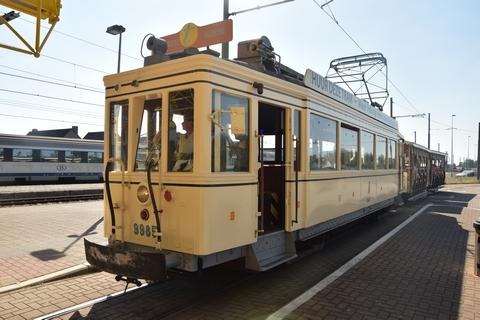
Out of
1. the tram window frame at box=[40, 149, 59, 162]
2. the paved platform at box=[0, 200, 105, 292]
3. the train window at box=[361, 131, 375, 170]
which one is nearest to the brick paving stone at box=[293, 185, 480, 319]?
the train window at box=[361, 131, 375, 170]

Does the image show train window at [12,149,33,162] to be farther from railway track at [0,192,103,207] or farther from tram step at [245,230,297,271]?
tram step at [245,230,297,271]

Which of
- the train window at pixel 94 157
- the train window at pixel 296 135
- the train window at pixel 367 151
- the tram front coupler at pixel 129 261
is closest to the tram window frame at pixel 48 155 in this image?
the train window at pixel 94 157

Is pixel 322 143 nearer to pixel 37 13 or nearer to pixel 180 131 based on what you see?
pixel 180 131

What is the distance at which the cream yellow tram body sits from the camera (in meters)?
4.46

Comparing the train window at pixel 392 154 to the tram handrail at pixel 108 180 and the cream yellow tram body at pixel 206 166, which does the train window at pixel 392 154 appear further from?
the tram handrail at pixel 108 180

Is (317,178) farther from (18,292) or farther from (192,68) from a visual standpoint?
(18,292)

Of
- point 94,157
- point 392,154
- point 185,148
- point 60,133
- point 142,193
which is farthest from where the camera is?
point 60,133

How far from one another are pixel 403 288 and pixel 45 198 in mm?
14483

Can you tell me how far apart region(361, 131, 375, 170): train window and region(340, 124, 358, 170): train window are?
576mm

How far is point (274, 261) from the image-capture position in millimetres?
5488

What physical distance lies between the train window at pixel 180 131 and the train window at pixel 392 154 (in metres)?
8.68

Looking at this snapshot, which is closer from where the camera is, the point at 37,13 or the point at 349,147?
the point at 37,13

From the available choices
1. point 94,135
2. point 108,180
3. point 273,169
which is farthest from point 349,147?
point 94,135

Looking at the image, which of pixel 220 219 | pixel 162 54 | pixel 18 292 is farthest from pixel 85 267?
pixel 162 54
